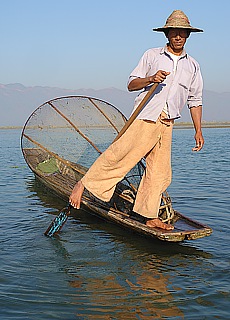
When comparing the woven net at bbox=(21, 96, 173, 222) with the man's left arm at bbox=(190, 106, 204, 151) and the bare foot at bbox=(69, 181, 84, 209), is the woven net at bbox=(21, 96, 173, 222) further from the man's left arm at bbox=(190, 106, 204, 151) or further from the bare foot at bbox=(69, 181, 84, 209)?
the man's left arm at bbox=(190, 106, 204, 151)

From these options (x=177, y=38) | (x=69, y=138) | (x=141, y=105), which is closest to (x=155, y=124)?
(x=141, y=105)

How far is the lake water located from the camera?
397cm

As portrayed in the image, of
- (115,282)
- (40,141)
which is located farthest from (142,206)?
(40,141)

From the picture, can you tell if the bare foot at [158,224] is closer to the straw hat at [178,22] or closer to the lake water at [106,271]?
the lake water at [106,271]

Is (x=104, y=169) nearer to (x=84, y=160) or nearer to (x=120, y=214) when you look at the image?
(x=120, y=214)

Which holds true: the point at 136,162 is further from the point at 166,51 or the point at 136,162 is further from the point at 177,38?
the point at 177,38

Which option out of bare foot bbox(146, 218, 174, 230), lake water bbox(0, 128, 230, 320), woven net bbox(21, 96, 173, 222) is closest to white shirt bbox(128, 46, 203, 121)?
bare foot bbox(146, 218, 174, 230)

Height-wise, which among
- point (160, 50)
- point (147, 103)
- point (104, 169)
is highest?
point (160, 50)

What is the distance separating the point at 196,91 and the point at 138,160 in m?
1.00

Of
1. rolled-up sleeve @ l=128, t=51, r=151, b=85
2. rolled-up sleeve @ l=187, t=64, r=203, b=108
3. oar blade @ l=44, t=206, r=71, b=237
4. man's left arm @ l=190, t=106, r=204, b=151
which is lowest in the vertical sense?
oar blade @ l=44, t=206, r=71, b=237

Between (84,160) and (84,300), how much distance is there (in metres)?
4.89

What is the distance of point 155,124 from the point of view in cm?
516

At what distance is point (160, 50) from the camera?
5.02m

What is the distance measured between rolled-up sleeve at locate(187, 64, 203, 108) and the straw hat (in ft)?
1.70
